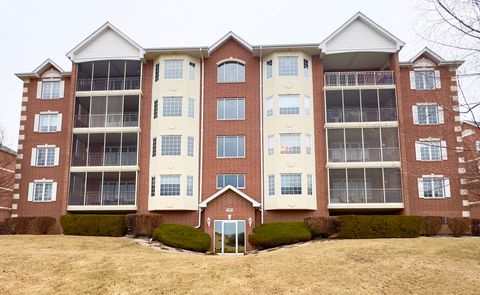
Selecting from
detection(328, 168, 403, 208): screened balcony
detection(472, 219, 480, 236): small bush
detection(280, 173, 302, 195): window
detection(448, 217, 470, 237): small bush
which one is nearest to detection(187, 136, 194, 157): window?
detection(280, 173, 302, 195): window

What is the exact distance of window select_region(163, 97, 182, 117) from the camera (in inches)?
1282

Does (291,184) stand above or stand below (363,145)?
below

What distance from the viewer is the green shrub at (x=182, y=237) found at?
2670cm

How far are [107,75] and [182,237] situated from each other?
16490mm

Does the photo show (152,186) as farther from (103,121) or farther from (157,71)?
(157,71)

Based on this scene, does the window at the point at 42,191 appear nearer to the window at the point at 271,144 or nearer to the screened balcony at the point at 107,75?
the screened balcony at the point at 107,75

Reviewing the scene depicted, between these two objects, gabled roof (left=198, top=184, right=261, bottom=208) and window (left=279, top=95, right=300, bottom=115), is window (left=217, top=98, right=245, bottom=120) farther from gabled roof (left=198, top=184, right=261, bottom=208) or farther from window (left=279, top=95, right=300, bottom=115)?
gabled roof (left=198, top=184, right=261, bottom=208)

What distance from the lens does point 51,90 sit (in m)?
36.1

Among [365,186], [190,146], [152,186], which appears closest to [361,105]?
[365,186]

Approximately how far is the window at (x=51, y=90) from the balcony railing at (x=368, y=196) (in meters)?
22.3

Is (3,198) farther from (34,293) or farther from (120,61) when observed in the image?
(34,293)

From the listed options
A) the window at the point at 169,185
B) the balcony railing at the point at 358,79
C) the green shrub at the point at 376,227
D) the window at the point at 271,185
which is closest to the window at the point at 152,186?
the window at the point at 169,185

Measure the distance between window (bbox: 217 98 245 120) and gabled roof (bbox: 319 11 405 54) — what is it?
706 cm

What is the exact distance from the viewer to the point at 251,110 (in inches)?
1307
